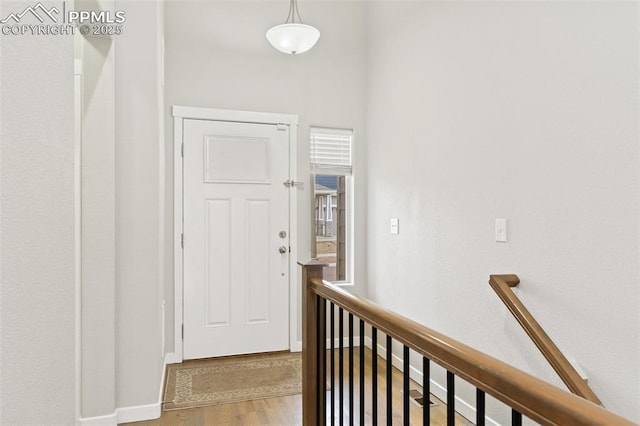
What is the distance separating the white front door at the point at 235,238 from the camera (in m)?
3.56

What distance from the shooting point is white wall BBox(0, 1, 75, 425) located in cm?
71

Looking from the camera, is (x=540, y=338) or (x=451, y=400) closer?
(x=451, y=400)

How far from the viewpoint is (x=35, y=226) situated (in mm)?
838

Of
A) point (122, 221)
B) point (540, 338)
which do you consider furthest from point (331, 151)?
point (540, 338)

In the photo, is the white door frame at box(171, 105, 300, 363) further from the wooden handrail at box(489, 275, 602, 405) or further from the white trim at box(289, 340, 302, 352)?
the wooden handrail at box(489, 275, 602, 405)

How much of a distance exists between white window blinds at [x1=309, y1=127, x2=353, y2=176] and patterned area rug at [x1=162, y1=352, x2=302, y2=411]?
1766 millimetres

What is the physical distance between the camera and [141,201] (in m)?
2.54

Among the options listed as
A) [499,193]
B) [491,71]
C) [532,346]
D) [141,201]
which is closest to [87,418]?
[141,201]

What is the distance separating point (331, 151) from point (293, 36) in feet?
4.04

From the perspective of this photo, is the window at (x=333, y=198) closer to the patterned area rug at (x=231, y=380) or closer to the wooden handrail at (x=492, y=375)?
the patterned area rug at (x=231, y=380)

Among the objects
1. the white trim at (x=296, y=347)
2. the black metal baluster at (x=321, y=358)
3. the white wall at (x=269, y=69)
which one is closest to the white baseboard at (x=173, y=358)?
the white wall at (x=269, y=69)

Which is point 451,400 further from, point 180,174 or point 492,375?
point 180,174

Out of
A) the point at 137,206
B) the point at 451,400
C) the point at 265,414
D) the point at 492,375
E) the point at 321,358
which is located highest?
the point at 137,206

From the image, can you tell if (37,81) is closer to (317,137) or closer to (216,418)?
(216,418)
